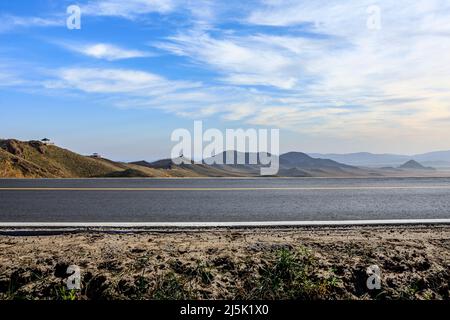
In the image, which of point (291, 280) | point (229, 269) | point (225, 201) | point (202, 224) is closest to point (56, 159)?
point (225, 201)

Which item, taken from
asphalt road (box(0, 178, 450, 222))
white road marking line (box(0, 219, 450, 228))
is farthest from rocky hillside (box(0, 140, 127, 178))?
white road marking line (box(0, 219, 450, 228))

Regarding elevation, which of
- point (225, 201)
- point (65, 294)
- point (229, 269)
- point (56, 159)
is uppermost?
point (56, 159)

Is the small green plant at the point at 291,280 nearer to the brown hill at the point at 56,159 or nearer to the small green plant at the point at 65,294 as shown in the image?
the small green plant at the point at 65,294

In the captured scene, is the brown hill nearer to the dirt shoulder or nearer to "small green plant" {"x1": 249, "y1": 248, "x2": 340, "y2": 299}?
the dirt shoulder

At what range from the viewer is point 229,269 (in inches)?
173

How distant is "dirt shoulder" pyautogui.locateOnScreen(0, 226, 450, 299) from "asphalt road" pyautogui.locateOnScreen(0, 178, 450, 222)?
7.29ft

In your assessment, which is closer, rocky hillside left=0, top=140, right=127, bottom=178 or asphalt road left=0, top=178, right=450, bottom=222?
asphalt road left=0, top=178, right=450, bottom=222

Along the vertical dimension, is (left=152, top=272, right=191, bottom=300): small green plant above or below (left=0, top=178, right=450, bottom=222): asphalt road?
below

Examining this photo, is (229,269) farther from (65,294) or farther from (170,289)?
(65,294)

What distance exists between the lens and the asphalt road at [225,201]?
758 centimetres

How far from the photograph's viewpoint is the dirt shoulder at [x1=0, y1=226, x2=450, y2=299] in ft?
13.5

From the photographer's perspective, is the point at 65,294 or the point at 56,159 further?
the point at 56,159

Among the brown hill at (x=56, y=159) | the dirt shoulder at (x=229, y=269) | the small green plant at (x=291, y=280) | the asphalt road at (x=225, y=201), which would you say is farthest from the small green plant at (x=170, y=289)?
the brown hill at (x=56, y=159)

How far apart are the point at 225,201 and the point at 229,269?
477cm
